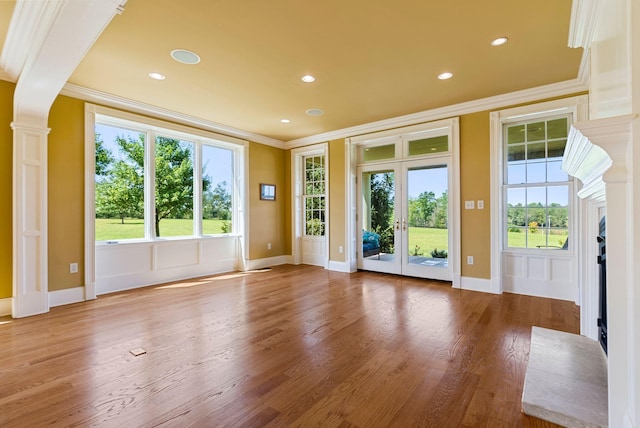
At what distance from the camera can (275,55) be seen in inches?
121

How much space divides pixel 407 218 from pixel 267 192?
2973 millimetres

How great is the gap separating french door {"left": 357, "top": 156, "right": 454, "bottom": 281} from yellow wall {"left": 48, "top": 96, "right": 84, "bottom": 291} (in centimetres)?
436

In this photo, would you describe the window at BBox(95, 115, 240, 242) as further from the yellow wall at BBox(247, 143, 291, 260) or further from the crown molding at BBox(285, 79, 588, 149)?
the crown molding at BBox(285, 79, 588, 149)

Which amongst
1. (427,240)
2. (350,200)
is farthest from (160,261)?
(427,240)

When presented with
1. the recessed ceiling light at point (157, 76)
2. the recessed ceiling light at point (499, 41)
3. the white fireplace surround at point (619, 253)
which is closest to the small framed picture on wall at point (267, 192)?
the recessed ceiling light at point (157, 76)

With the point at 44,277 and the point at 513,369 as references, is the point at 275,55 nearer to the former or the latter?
the point at 513,369

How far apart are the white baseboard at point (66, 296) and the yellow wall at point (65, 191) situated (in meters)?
0.05

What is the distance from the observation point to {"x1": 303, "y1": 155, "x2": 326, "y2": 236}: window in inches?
258

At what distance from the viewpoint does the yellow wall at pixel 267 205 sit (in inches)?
245

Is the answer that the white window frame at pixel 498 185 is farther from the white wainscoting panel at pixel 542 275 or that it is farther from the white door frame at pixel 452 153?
the white door frame at pixel 452 153

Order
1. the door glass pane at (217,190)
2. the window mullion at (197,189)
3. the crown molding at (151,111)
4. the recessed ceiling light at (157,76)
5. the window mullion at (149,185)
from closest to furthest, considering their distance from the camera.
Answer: the recessed ceiling light at (157,76)
the crown molding at (151,111)
the window mullion at (149,185)
the window mullion at (197,189)
the door glass pane at (217,190)

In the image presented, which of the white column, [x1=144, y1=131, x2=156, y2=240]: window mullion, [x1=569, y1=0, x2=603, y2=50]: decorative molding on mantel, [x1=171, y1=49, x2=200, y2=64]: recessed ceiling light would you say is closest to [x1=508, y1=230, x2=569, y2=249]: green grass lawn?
[x1=569, y1=0, x2=603, y2=50]: decorative molding on mantel

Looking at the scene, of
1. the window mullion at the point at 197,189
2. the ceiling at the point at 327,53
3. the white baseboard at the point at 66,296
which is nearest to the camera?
the ceiling at the point at 327,53

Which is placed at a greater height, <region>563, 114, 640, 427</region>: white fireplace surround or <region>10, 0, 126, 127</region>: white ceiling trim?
<region>10, 0, 126, 127</region>: white ceiling trim
